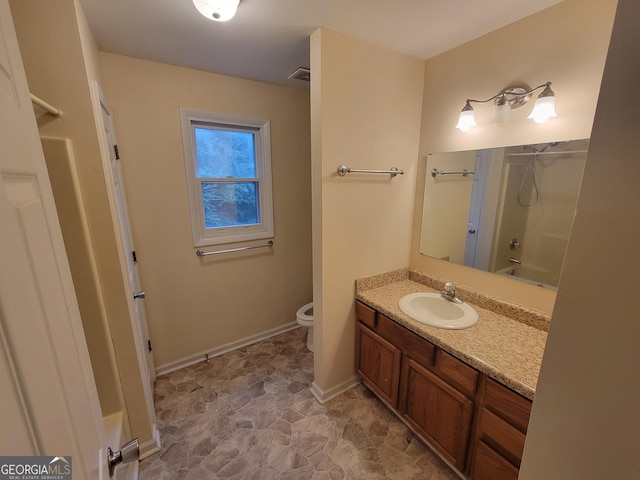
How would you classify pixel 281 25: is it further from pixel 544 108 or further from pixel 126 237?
pixel 126 237

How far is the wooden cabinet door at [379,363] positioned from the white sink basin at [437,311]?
0.28m

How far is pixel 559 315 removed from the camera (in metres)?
0.55

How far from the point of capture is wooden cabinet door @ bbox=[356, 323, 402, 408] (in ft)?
5.64

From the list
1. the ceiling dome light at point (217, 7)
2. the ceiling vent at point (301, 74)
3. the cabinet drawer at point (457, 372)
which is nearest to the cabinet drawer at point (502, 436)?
the cabinet drawer at point (457, 372)

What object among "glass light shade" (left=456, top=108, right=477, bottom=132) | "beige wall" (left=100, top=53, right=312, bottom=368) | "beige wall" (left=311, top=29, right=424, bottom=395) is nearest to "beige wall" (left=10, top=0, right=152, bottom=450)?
"beige wall" (left=100, top=53, right=312, bottom=368)

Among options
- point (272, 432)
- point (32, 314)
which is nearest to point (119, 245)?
point (32, 314)

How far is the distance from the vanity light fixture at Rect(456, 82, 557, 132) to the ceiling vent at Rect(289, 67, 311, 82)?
1148 millimetres

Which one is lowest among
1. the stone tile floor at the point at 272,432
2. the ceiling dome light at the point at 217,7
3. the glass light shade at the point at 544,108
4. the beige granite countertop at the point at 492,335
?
the stone tile floor at the point at 272,432

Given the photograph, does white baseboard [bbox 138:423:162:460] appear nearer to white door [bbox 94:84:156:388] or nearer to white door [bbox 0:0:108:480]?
white door [bbox 94:84:156:388]

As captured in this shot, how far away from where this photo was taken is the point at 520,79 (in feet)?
4.67

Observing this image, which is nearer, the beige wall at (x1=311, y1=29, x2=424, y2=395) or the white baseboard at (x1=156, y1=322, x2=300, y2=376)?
the beige wall at (x1=311, y1=29, x2=424, y2=395)

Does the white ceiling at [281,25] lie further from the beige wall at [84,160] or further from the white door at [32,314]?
the white door at [32,314]

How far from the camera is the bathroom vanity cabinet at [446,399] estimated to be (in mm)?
1151

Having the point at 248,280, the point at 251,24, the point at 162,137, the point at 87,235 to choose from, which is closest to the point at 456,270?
the point at 248,280
